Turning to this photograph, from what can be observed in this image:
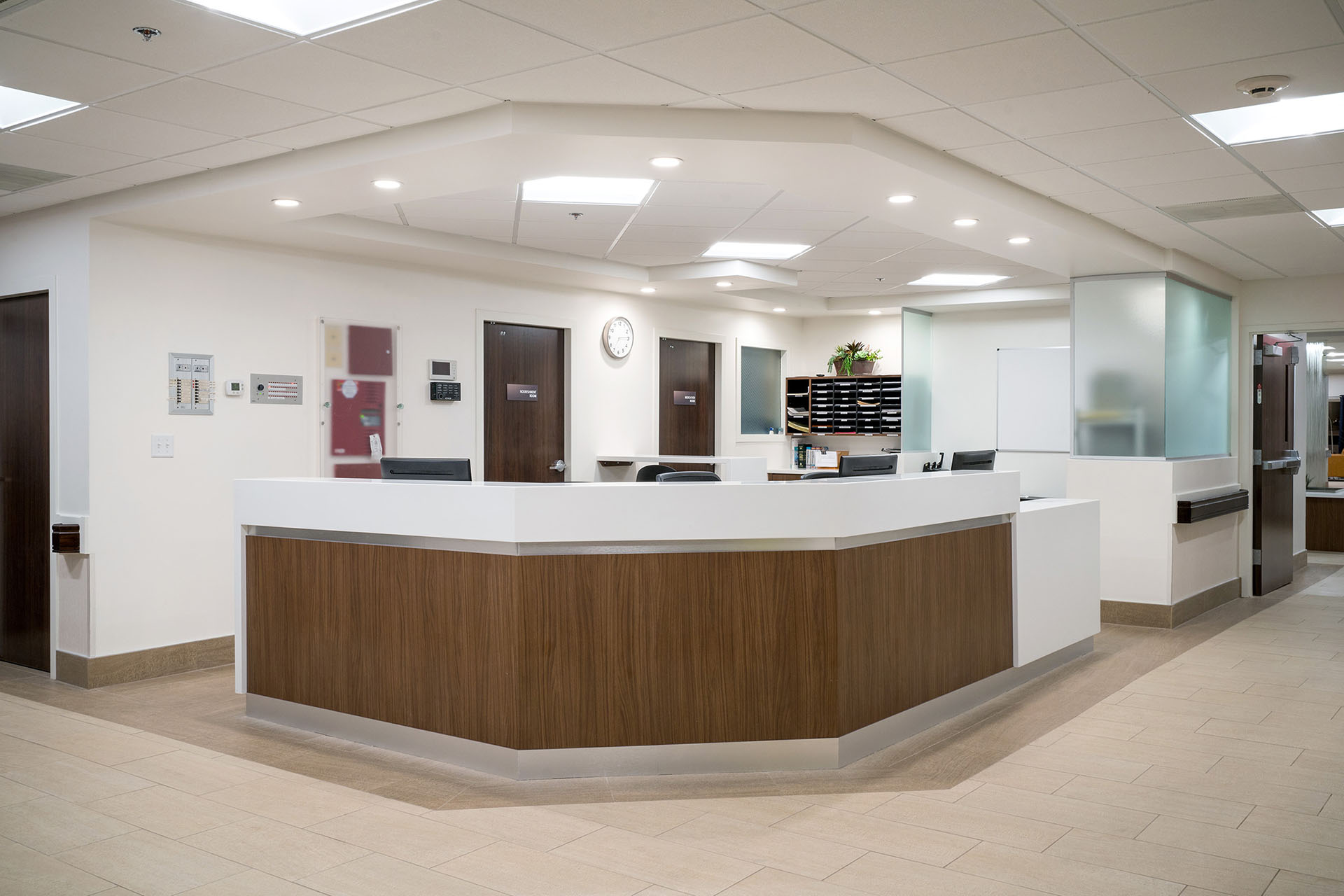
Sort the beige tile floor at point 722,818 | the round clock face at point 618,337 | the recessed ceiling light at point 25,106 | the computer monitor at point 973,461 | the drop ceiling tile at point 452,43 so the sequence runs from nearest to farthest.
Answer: the beige tile floor at point 722,818 → the drop ceiling tile at point 452,43 → the recessed ceiling light at point 25,106 → the computer monitor at point 973,461 → the round clock face at point 618,337

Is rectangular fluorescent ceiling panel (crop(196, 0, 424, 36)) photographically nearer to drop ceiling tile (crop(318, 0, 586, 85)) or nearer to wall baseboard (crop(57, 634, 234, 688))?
drop ceiling tile (crop(318, 0, 586, 85))

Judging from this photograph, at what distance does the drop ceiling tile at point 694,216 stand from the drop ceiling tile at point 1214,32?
2.64 metres

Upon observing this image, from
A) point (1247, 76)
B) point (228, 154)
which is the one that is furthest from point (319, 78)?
point (1247, 76)

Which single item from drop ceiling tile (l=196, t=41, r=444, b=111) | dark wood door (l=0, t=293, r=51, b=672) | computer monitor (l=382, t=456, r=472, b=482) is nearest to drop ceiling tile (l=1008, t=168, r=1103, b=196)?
drop ceiling tile (l=196, t=41, r=444, b=111)

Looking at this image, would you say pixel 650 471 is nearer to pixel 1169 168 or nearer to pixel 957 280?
pixel 957 280

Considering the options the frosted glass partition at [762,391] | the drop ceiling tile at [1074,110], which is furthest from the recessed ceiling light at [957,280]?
the drop ceiling tile at [1074,110]

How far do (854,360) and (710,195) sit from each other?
5386mm

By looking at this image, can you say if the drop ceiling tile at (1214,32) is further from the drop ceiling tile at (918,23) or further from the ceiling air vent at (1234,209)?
the ceiling air vent at (1234,209)

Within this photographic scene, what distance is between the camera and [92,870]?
3.06 m

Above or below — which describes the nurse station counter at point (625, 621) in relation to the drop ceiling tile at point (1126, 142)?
below

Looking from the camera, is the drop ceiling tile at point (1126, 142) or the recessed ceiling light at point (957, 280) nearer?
the drop ceiling tile at point (1126, 142)

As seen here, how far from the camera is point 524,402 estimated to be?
8.06 m

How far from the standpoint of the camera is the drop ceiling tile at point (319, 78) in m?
3.43

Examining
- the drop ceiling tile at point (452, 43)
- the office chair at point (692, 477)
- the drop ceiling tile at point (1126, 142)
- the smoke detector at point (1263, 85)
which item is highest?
the drop ceiling tile at point (452, 43)
